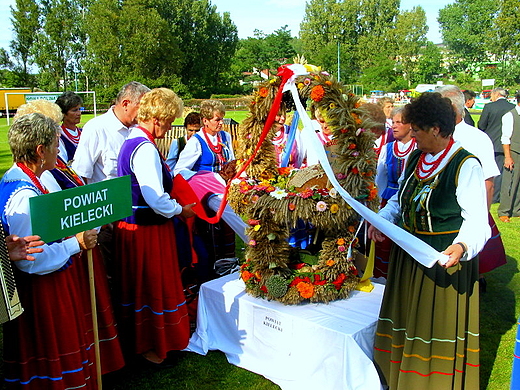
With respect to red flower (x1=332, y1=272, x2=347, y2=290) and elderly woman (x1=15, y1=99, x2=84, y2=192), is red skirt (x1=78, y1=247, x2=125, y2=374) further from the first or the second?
red flower (x1=332, y1=272, x2=347, y2=290)

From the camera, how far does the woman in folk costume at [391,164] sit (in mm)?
4469

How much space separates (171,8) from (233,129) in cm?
4772

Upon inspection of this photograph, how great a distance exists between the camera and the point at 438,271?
9.10ft

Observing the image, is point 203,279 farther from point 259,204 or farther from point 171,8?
point 171,8

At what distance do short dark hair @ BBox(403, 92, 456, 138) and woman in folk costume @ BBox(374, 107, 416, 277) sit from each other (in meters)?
1.69

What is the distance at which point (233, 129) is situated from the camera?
9641mm

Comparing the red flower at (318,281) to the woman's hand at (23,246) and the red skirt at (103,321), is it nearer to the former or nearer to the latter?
the red skirt at (103,321)

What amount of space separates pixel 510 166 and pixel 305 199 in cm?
571

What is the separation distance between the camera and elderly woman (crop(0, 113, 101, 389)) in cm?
246

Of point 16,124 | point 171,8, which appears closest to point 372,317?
point 16,124

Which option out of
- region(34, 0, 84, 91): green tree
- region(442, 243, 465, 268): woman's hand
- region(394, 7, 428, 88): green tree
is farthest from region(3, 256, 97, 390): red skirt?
region(394, 7, 428, 88): green tree

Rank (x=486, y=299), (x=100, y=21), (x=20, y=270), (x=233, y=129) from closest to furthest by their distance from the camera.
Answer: (x=20, y=270) < (x=486, y=299) < (x=233, y=129) < (x=100, y=21)

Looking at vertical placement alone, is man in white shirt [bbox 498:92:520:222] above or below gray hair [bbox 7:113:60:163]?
below

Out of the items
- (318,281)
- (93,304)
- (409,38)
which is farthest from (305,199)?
(409,38)
